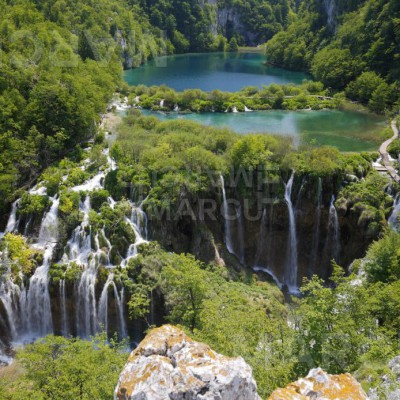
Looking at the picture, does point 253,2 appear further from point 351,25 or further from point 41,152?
point 41,152

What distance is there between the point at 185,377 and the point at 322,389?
355 centimetres

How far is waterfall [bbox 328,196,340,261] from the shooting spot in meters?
35.8

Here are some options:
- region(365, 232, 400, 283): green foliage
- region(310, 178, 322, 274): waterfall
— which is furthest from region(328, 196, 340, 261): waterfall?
region(365, 232, 400, 283): green foliage

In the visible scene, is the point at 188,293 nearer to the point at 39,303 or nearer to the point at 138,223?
the point at 138,223

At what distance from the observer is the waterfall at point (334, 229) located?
35.8 m

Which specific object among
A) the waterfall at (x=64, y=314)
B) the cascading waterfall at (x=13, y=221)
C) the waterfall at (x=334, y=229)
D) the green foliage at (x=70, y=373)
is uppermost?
the cascading waterfall at (x=13, y=221)

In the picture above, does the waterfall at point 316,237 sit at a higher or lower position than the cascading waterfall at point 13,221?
lower

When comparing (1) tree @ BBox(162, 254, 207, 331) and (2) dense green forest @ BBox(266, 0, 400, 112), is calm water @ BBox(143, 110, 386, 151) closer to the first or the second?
(2) dense green forest @ BBox(266, 0, 400, 112)

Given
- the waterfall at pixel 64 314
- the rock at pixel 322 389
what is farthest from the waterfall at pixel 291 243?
the rock at pixel 322 389

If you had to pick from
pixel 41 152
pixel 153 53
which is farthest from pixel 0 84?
pixel 153 53

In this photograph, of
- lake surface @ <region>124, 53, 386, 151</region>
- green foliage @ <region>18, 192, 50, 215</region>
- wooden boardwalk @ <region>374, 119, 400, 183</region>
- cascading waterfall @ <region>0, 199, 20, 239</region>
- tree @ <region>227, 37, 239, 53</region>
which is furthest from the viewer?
tree @ <region>227, 37, 239, 53</region>

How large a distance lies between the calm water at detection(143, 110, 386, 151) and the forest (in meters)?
5.00

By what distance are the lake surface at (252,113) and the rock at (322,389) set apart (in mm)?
33235

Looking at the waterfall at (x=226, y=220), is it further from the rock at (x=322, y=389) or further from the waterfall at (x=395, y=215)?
the rock at (x=322, y=389)
